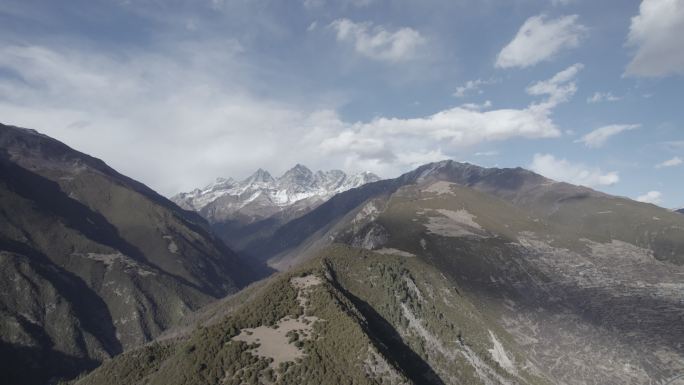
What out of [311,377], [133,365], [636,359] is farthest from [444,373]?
[636,359]

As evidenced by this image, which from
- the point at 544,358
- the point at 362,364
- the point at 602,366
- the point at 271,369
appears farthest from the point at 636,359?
the point at 271,369

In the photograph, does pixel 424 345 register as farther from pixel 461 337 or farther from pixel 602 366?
pixel 602 366

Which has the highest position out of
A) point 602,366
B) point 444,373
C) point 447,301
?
point 447,301

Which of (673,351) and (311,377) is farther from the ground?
(311,377)

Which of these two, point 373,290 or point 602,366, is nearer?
point 373,290

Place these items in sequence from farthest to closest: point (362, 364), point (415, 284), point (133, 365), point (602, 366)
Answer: point (602, 366)
point (415, 284)
point (133, 365)
point (362, 364)

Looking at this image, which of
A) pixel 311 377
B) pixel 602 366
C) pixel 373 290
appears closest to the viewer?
pixel 311 377
